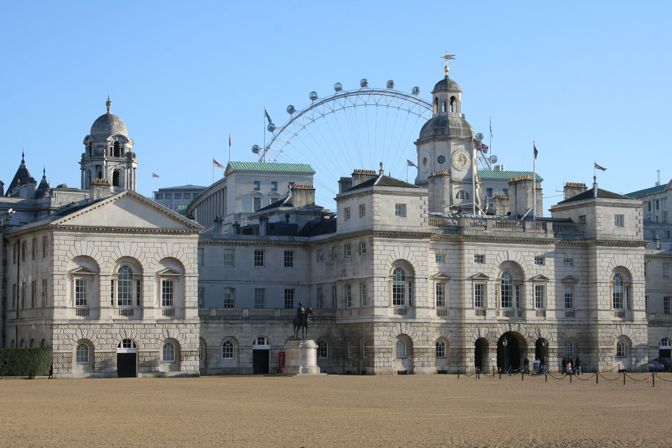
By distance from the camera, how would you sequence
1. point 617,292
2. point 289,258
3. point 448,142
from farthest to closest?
point 448,142, point 617,292, point 289,258

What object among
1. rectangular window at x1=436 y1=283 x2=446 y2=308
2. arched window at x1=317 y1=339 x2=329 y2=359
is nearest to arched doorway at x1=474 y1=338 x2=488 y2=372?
rectangular window at x1=436 y1=283 x2=446 y2=308

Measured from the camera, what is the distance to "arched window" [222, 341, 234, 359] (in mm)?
96713

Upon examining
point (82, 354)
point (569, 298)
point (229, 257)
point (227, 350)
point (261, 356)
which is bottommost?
point (261, 356)

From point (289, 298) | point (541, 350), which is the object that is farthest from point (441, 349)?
point (289, 298)

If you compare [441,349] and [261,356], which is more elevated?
[441,349]

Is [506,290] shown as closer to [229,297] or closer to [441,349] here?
[441,349]

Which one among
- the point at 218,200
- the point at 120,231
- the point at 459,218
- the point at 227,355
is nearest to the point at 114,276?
the point at 120,231

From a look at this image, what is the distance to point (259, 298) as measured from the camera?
10256cm

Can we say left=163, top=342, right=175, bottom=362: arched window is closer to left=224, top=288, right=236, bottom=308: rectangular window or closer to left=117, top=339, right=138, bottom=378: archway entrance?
left=117, top=339, right=138, bottom=378: archway entrance

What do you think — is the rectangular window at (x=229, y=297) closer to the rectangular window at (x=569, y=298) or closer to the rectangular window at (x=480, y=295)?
the rectangular window at (x=480, y=295)

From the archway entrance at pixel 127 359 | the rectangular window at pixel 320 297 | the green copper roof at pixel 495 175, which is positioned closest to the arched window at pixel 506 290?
the rectangular window at pixel 320 297

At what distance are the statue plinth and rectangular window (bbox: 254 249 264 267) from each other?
1029cm

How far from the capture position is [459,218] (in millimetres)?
100188

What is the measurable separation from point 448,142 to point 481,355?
1142 inches
